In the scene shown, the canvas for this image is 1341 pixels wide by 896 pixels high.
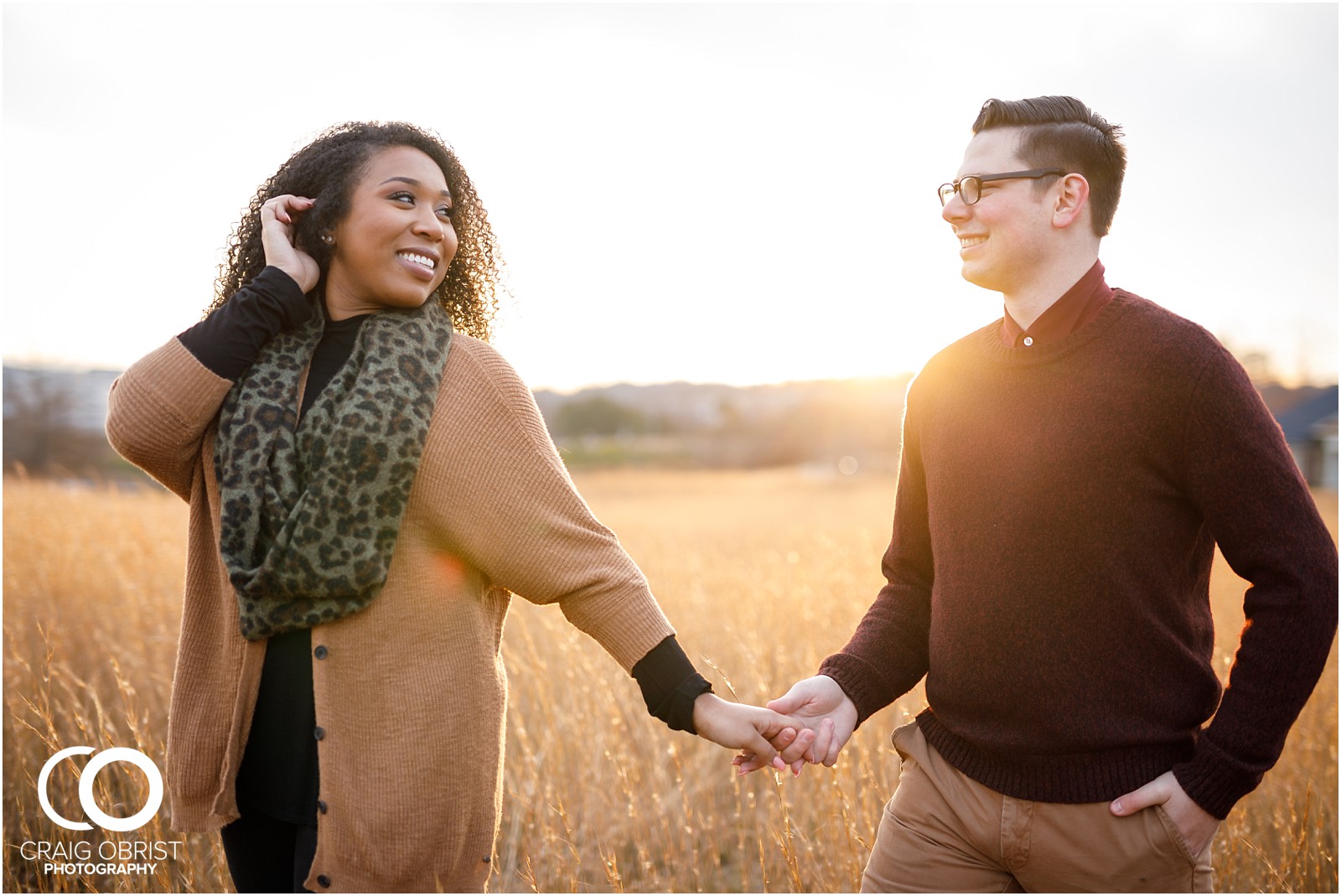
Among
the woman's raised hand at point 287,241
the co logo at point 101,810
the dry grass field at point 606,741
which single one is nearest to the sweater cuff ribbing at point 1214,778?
the dry grass field at point 606,741

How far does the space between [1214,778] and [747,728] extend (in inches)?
33.7

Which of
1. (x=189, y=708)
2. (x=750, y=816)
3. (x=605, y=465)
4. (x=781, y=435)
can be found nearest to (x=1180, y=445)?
(x=189, y=708)

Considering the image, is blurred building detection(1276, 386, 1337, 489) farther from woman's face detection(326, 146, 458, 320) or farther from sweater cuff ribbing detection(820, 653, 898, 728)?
woman's face detection(326, 146, 458, 320)

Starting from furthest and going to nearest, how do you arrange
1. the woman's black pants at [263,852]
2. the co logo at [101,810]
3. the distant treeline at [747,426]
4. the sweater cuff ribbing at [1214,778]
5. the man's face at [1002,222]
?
the distant treeline at [747,426]
the co logo at [101,810]
the man's face at [1002,222]
the woman's black pants at [263,852]
the sweater cuff ribbing at [1214,778]

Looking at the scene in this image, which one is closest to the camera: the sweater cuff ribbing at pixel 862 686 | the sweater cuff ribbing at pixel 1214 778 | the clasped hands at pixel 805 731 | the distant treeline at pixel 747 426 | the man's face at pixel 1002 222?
the sweater cuff ribbing at pixel 1214 778

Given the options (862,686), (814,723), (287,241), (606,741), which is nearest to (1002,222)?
(862,686)

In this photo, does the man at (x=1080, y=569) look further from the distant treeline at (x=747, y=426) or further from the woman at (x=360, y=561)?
the distant treeline at (x=747, y=426)

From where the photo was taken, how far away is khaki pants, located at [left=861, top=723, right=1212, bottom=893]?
61.3 inches

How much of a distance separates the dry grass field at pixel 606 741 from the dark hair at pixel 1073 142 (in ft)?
4.67

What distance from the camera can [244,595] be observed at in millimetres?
1549

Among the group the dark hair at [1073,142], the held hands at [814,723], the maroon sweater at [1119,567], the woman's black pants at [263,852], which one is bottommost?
the woman's black pants at [263,852]

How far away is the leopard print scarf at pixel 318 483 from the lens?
150 centimetres

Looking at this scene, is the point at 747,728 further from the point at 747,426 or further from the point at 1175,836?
the point at 747,426

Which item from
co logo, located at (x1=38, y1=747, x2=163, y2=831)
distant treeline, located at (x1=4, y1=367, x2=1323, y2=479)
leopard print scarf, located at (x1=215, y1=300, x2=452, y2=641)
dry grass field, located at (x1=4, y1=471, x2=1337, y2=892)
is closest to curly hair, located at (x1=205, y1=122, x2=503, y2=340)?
leopard print scarf, located at (x1=215, y1=300, x2=452, y2=641)
